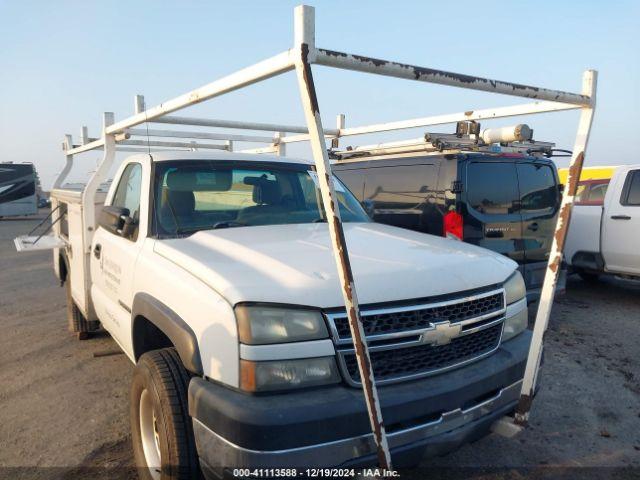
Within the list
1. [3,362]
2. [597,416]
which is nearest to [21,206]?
[3,362]

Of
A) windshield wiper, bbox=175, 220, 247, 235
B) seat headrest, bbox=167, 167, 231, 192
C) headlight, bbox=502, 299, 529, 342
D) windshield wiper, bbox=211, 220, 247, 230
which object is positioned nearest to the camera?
headlight, bbox=502, 299, 529, 342

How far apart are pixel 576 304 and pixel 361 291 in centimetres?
622

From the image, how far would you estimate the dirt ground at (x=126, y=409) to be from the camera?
3.05m

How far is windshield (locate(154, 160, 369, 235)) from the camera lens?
10.8 feet

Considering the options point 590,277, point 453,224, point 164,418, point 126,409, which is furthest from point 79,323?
point 590,277

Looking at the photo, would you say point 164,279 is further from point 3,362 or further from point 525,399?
point 3,362

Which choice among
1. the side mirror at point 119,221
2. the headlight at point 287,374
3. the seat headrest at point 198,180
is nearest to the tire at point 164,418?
the headlight at point 287,374

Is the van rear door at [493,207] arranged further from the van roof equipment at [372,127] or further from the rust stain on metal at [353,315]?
the rust stain on metal at [353,315]

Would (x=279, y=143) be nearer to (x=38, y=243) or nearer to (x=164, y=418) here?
(x=38, y=243)

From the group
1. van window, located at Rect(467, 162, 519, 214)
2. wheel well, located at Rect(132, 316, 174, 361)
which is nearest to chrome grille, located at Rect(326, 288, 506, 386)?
wheel well, located at Rect(132, 316, 174, 361)

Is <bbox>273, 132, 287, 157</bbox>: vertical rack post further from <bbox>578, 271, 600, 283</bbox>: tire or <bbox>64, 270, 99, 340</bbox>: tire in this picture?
<bbox>578, 271, 600, 283</bbox>: tire

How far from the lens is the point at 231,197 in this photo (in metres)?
3.58

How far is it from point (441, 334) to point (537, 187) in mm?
4489

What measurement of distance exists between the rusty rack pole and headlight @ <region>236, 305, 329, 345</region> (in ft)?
0.80
